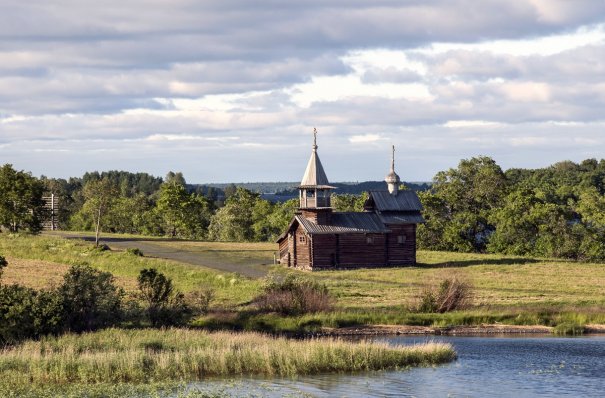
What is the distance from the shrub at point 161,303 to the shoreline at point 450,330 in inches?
264

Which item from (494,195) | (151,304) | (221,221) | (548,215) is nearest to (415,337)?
(151,304)

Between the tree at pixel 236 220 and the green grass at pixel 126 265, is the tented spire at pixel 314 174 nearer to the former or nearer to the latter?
the green grass at pixel 126 265

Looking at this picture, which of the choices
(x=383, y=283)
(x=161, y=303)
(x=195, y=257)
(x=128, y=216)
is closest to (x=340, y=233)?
(x=383, y=283)

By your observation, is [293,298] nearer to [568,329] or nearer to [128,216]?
[568,329]

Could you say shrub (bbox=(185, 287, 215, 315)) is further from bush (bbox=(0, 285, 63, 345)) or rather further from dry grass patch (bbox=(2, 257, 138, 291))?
dry grass patch (bbox=(2, 257, 138, 291))

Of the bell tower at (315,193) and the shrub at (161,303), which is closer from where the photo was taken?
the shrub at (161,303)

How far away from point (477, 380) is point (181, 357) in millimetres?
10706

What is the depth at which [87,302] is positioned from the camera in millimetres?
42281

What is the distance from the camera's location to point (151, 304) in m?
44.9

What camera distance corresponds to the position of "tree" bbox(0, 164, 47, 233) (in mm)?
95250

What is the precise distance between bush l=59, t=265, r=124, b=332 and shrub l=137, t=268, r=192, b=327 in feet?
5.56

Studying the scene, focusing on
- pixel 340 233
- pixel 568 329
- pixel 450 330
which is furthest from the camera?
pixel 340 233

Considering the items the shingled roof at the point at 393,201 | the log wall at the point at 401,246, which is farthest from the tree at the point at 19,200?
the log wall at the point at 401,246

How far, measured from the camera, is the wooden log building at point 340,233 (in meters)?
75.2
